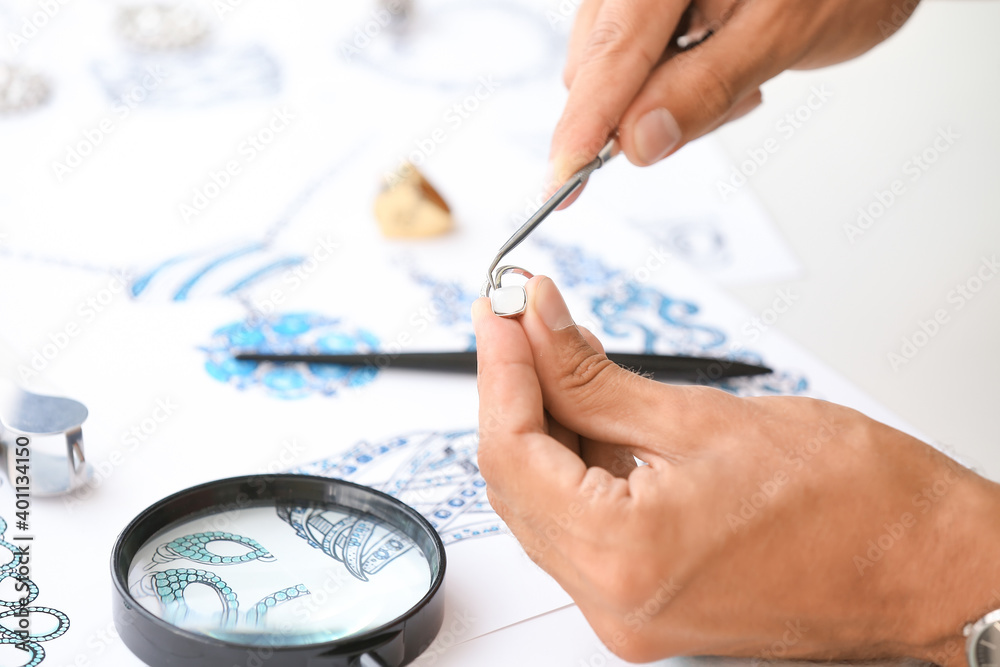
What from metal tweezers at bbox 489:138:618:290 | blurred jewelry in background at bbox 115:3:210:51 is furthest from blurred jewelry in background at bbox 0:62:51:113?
metal tweezers at bbox 489:138:618:290

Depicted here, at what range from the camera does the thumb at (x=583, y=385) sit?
79 cm

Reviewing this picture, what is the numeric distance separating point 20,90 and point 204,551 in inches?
50.6

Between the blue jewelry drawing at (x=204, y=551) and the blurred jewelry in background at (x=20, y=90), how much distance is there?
1218mm

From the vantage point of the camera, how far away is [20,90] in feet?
5.64

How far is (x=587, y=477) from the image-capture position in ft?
2.35

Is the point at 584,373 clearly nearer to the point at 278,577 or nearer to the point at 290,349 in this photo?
the point at 278,577

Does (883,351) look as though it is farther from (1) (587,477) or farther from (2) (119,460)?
(2) (119,460)

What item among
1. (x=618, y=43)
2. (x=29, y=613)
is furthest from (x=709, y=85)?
(x=29, y=613)

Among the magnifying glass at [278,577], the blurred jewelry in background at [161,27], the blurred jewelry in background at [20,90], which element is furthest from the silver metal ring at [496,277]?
the blurred jewelry in background at [161,27]

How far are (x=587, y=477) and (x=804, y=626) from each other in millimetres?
223

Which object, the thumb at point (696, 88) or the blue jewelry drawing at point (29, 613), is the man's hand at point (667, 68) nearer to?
the thumb at point (696, 88)

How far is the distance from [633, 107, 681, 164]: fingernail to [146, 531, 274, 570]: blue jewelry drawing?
23.1 inches

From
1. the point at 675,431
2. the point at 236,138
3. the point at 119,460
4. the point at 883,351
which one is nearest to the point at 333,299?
the point at 119,460

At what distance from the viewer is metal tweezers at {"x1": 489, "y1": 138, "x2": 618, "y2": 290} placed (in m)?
0.90
